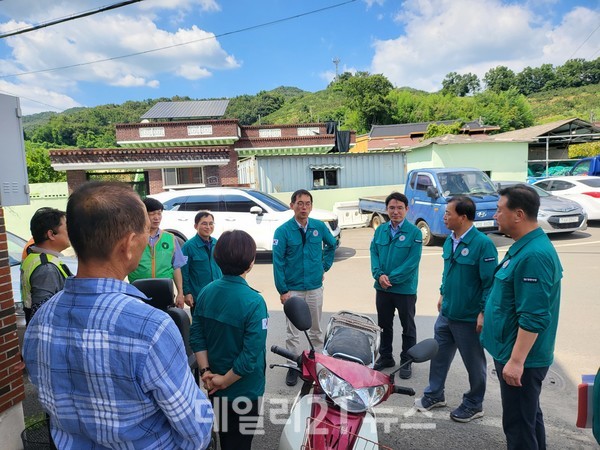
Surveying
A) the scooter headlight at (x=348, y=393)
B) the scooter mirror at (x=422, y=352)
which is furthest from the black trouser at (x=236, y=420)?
the scooter mirror at (x=422, y=352)

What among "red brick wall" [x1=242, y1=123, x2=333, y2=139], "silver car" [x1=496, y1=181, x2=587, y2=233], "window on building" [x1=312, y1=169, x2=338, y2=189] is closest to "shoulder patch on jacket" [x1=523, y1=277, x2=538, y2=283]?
"silver car" [x1=496, y1=181, x2=587, y2=233]

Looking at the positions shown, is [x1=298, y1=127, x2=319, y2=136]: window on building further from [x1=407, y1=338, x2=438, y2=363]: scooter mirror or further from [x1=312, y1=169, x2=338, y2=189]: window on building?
[x1=407, y1=338, x2=438, y2=363]: scooter mirror

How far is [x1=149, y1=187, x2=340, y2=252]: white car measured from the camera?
30.1ft

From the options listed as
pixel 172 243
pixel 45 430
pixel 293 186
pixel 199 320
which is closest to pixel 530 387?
pixel 199 320

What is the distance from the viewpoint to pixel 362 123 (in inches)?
2557

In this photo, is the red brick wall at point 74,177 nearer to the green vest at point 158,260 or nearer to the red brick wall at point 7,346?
the green vest at point 158,260

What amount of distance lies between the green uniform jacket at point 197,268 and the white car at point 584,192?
38.5ft

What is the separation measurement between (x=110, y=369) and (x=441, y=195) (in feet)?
31.5

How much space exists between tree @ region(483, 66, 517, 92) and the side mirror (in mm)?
85354

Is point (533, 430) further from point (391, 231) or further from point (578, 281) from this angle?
point (578, 281)

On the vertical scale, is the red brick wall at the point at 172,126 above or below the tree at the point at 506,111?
below

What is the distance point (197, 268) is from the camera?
4031 mm

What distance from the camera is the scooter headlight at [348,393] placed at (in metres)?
1.88

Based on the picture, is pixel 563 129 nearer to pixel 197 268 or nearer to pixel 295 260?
pixel 295 260
